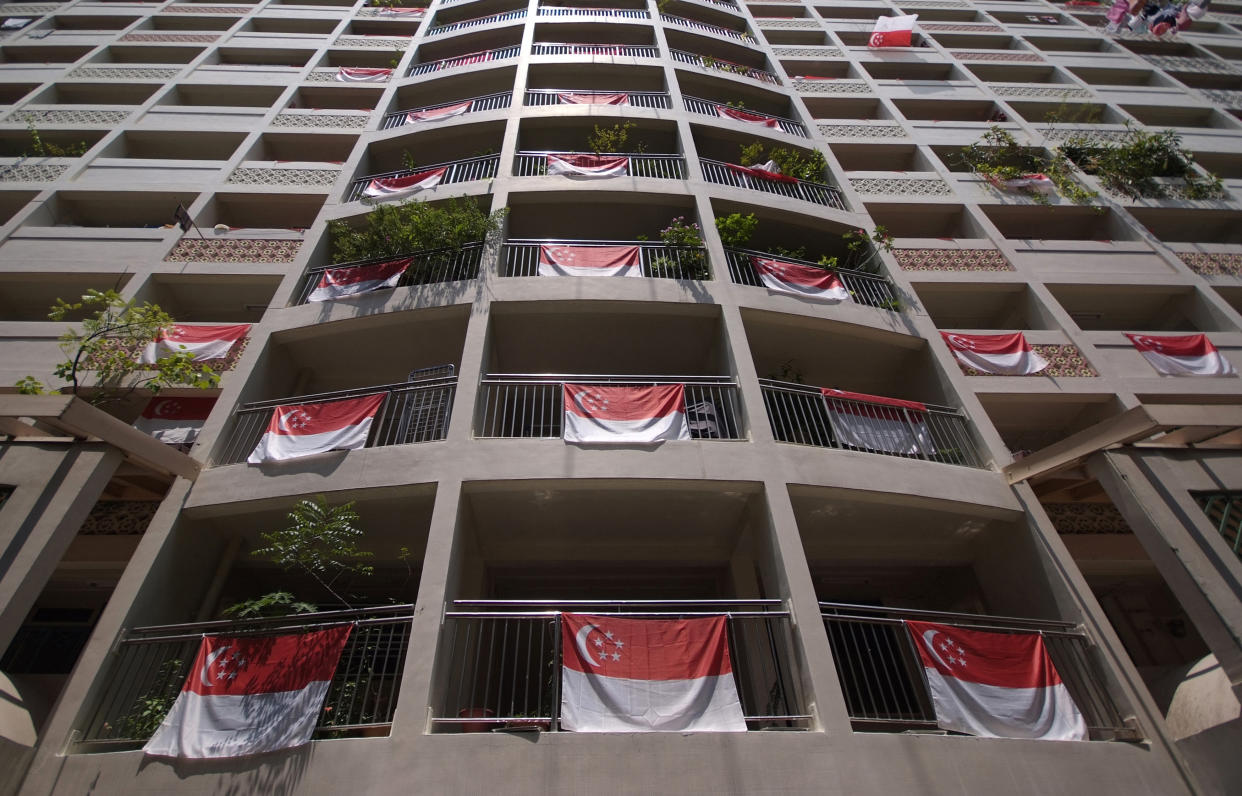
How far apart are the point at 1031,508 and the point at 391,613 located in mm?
9045

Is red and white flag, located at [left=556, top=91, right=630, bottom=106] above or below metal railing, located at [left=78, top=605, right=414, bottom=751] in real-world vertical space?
above

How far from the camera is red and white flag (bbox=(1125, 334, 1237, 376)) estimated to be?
37.2 feet

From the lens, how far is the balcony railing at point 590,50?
17781mm

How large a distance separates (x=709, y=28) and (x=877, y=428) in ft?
54.7

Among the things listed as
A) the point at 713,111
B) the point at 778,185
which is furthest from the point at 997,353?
the point at 713,111

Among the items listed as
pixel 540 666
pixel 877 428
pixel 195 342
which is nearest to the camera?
pixel 540 666

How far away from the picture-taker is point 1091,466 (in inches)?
321

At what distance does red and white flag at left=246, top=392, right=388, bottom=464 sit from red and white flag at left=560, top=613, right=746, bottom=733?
13.6 feet

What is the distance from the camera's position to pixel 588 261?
11484 millimetres

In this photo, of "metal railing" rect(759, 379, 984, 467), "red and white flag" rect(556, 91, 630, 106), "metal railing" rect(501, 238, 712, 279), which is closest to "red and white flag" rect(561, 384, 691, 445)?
"metal railing" rect(759, 379, 984, 467)

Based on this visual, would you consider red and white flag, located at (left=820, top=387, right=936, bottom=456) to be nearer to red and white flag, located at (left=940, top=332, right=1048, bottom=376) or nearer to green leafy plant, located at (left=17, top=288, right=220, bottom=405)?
red and white flag, located at (left=940, top=332, right=1048, bottom=376)

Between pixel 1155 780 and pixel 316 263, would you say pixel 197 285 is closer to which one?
pixel 316 263

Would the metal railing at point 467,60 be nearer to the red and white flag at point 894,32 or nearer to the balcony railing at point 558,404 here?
the balcony railing at point 558,404

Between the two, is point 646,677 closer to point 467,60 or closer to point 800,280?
point 800,280
